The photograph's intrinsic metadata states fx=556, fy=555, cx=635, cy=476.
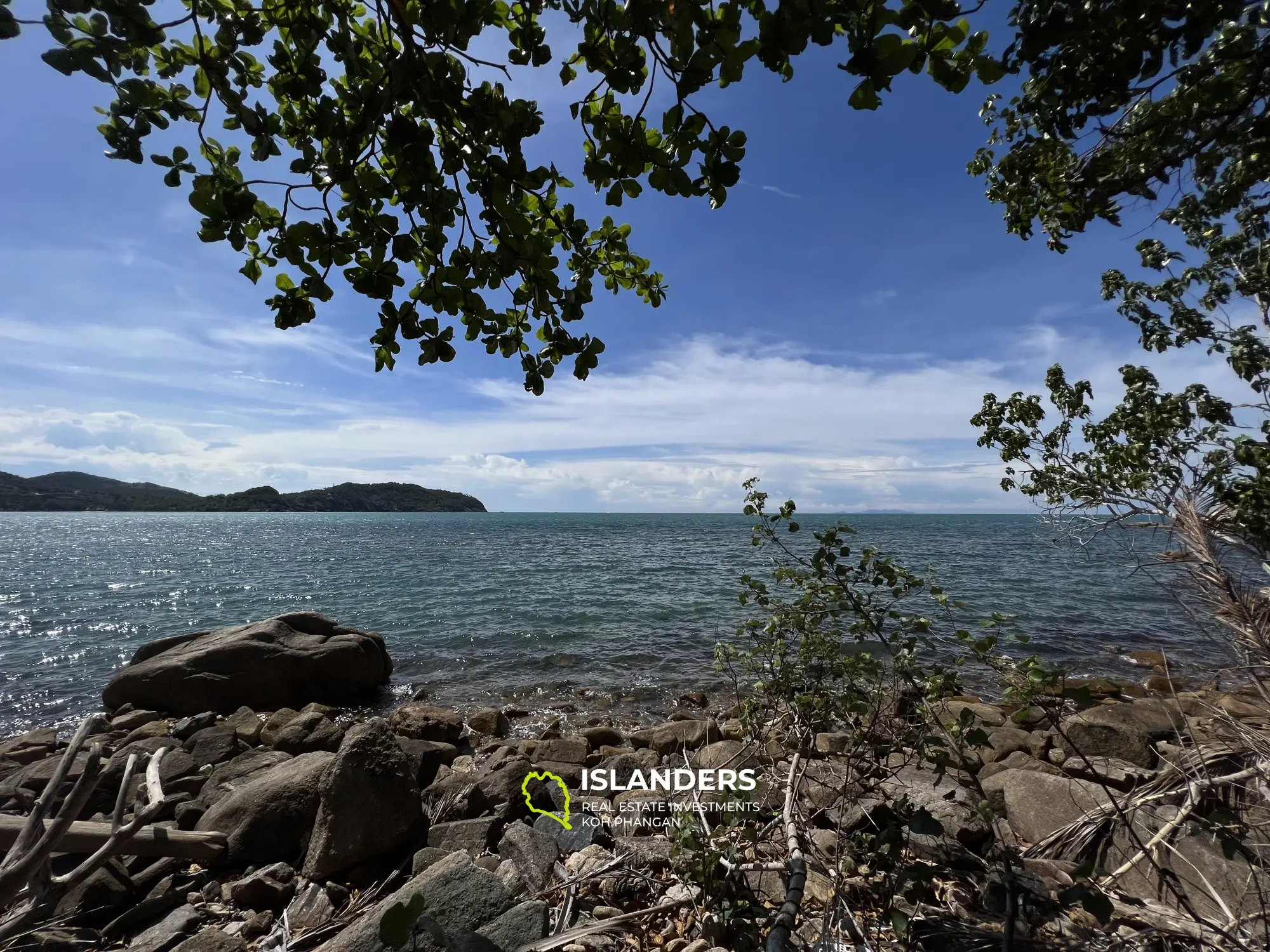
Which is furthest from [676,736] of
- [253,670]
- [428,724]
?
[253,670]

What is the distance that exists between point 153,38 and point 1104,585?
33.7m

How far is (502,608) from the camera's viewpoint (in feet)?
70.6

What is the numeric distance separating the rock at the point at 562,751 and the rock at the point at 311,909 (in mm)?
4178

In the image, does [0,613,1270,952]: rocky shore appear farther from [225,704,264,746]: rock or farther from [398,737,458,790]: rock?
[225,704,264,746]: rock

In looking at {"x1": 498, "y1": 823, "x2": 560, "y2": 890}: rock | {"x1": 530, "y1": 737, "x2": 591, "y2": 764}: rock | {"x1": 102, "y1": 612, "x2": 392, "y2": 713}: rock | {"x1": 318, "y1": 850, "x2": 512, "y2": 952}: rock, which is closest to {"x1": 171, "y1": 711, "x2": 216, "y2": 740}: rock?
{"x1": 102, "y1": 612, "x2": 392, "y2": 713}: rock

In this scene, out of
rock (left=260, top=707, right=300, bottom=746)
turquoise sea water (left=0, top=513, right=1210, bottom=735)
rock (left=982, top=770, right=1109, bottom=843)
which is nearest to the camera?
rock (left=982, top=770, right=1109, bottom=843)

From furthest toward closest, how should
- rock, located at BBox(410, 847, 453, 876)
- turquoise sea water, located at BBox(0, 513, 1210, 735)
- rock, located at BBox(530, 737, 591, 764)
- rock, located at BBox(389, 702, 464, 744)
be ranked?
1. turquoise sea water, located at BBox(0, 513, 1210, 735)
2. rock, located at BBox(389, 702, 464, 744)
3. rock, located at BBox(530, 737, 591, 764)
4. rock, located at BBox(410, 847, 453, 876)

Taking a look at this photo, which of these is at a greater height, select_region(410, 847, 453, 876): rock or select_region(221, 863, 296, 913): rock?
select_region(410, 847, 453, 876): rock

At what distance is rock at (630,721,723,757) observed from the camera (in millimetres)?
8703

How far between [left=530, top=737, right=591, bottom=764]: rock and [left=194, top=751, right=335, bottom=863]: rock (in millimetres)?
3467

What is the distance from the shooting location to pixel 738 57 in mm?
1547

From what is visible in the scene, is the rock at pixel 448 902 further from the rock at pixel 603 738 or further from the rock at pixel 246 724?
the rock at pixel 246 724

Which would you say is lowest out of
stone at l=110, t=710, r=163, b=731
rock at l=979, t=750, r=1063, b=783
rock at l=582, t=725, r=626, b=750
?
stone at l=110, t=710, r=163, b=731

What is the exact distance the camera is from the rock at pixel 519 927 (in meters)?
2.93
